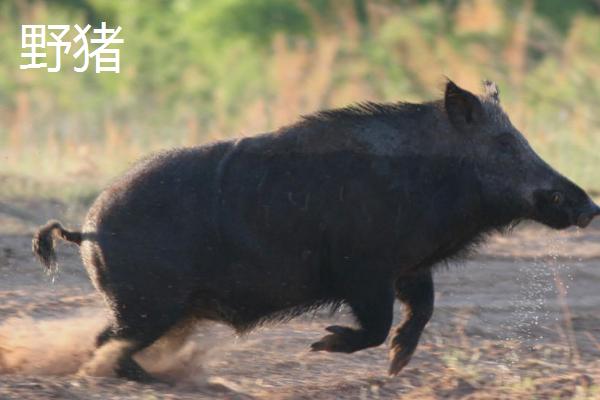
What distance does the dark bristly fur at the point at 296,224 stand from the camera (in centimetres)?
530

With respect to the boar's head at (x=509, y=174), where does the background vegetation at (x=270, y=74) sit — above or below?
above

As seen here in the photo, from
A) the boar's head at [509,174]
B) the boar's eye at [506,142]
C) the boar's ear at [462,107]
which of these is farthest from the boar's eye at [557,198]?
the boar's ear at [462,107]

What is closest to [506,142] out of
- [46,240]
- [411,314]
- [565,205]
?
[565,205]

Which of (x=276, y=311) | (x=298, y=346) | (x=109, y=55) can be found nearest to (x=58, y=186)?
(x=298, y=346)

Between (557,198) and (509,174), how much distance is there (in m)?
0.22

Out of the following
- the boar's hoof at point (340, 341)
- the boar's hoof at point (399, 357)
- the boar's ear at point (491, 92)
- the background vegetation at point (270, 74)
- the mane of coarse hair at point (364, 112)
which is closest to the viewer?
the boar's hoof at point (340, 341)

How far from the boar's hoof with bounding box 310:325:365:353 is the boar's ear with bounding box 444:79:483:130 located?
0.99 meters

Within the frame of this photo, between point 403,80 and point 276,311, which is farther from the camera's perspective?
point 403,80

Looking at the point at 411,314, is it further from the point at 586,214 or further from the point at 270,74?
the point at 270,74

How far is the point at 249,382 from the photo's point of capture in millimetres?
5488

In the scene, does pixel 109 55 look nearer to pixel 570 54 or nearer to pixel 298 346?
pixel 570 54

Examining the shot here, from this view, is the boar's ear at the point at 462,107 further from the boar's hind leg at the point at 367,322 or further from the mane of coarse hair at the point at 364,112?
the boar's hind leg at the point at 367,322

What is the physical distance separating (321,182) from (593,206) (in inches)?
46.0

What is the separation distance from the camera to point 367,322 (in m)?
5.30
